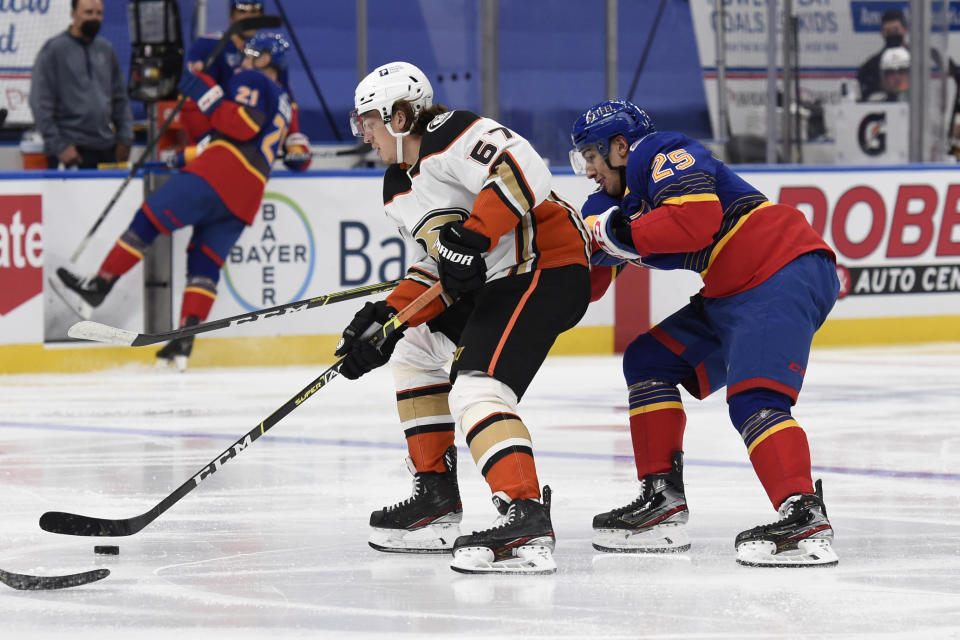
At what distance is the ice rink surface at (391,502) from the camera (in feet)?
9.20

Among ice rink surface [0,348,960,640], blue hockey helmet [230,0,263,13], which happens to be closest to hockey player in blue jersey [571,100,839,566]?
ice rink surface [0,348,960,640]

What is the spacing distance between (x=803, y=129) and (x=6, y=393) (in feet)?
14.6

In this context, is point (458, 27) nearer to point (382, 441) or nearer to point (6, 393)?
point (6, 393)

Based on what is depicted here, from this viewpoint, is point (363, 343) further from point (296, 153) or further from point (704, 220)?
point (296, 153)

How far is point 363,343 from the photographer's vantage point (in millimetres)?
3250

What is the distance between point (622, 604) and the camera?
291cm

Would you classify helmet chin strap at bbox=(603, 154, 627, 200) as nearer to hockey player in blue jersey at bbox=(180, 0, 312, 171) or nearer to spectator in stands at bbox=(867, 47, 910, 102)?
hockey player in blue jersey at bbox=(180, 0, 312, 171)

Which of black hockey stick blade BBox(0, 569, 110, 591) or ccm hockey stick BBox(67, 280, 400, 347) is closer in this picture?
black hockey stick blade BBox(0, 569, 110, 591)

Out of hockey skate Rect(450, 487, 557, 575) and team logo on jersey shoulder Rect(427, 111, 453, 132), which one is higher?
team logo on jersey shoulder Rect(427, 111, 453, 132)

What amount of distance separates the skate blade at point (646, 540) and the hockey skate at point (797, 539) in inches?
10.2

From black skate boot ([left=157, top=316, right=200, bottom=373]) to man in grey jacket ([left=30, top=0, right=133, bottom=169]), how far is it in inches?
39.5

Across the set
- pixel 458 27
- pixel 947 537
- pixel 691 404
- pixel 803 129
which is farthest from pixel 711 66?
pixel 947 537

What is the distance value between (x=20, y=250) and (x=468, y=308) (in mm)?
4031

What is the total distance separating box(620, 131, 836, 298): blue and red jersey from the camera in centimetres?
325
